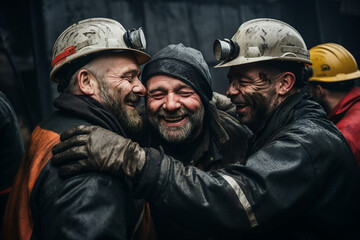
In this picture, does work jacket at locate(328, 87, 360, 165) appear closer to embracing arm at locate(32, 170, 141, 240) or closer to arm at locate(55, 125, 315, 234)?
arm at locate(55, 125, 315, 234)

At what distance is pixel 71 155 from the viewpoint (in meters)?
1.40

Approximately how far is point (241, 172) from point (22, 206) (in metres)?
1.34

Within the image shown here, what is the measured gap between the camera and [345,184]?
1907 mm

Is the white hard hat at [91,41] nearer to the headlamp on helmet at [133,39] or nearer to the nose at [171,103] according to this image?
the headlamp on helmet at [133,39]

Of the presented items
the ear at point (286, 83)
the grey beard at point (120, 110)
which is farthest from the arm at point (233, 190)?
the ear at point (286, 83)

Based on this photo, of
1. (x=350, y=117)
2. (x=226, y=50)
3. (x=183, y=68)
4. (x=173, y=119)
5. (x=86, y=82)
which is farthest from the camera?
(x=350, y=117)

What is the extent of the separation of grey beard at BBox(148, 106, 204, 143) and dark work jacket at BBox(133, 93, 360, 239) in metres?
0.85

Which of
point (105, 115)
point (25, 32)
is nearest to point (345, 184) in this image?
point (105, 115)

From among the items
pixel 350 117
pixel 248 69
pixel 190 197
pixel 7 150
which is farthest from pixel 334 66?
pixel 7 150

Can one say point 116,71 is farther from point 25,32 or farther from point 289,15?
point 289,15

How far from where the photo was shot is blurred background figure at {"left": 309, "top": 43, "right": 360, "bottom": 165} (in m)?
3.50

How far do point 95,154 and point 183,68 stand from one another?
1.58m

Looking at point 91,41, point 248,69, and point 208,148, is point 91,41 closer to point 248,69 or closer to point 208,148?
point 248,69

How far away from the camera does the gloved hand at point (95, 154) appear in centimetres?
140
